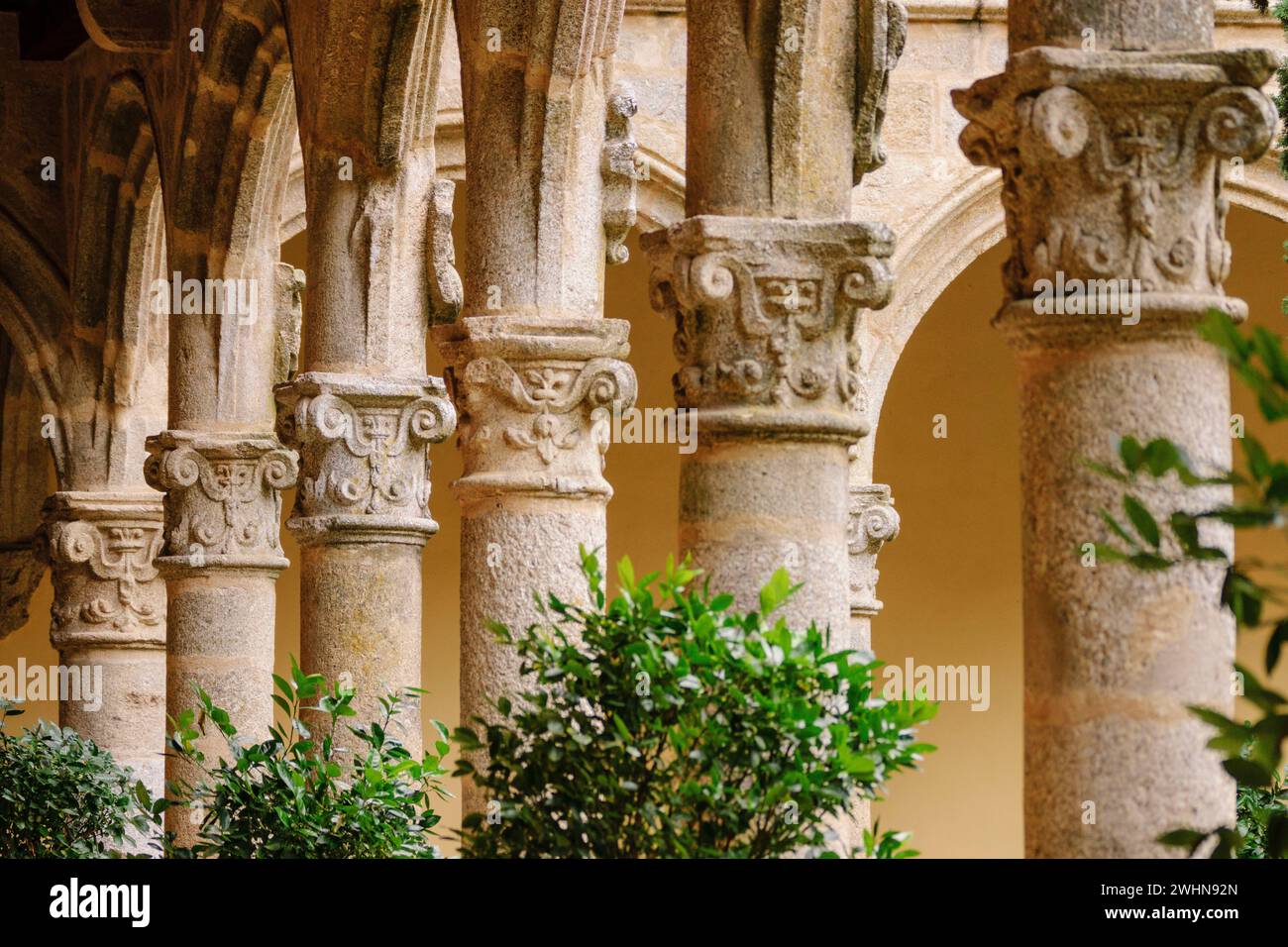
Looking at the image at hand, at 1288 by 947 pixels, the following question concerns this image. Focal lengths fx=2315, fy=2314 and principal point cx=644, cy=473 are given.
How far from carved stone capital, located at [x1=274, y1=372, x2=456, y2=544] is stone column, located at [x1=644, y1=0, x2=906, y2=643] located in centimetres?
301

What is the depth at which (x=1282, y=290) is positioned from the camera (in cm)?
1442

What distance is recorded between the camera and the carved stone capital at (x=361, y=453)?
24.5 feet

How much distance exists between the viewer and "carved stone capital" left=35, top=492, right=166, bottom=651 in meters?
10.7

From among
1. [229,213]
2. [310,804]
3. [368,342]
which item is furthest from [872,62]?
[229,213]

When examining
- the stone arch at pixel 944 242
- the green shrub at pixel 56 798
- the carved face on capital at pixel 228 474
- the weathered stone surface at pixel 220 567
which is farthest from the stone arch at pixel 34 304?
the stone arch at pixel 944 242

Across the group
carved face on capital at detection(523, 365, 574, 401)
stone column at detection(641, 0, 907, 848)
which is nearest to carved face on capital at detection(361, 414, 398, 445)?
carved face on capital at detection(523, 365, 574, 401)

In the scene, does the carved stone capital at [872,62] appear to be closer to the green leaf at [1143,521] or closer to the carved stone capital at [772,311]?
the carved stone capital at [772,311]

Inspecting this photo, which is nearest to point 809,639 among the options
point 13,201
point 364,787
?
point 364,787

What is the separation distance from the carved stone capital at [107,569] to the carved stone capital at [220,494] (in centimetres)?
155

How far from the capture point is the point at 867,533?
10.1 m

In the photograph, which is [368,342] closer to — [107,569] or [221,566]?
[221,566]

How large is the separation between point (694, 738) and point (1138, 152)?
3.75ft

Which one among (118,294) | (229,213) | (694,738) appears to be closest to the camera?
(694,738)

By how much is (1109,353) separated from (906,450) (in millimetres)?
11663
